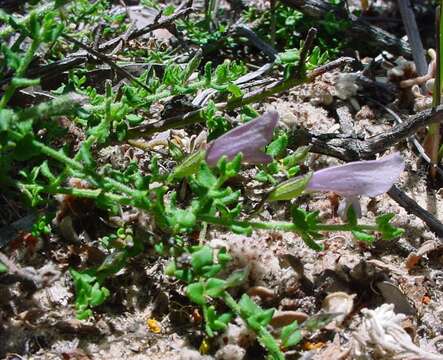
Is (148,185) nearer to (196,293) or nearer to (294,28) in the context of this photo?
(196,293)

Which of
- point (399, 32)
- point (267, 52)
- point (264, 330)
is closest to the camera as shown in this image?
point (264, 330)

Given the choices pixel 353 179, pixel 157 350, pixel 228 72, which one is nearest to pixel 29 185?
pixel 157 350

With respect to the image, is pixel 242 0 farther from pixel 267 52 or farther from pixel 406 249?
pixel 406 249

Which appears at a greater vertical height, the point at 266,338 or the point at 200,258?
the point at 200,258

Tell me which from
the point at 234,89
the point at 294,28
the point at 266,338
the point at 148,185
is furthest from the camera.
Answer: the point at 294,28

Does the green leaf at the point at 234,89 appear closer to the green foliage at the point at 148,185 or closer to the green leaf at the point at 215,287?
the green foliage at the point at 148,185

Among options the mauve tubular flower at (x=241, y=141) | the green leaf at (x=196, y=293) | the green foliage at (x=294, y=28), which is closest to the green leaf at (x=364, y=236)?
the mauve tubular flower at (x=241, y=141)

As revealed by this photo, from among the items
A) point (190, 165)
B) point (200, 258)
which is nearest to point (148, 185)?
point (190, 165)

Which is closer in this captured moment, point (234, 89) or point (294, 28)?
point (234, 89)
